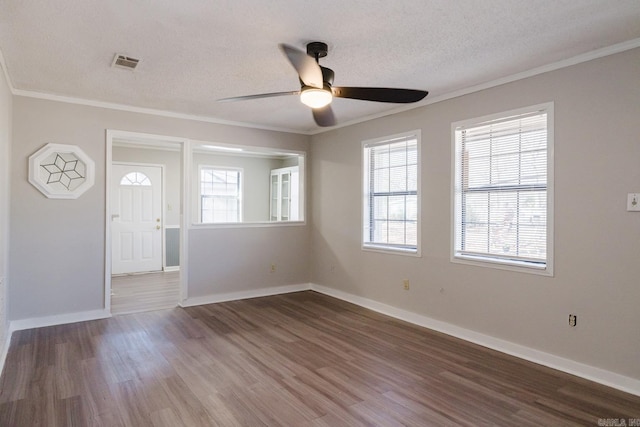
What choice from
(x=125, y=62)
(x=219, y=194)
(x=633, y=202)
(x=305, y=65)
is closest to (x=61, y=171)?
(x=125, y=62)

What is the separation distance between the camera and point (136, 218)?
7277 millimetres

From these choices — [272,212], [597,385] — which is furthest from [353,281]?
[272,212]

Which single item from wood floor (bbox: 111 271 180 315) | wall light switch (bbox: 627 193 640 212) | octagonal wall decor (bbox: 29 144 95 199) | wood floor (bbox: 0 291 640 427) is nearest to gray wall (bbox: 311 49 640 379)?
wall light switch (bbox: 627 193 640 212)

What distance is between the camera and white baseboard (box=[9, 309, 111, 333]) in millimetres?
4025

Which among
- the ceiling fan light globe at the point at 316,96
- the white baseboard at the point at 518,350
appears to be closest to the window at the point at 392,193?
the white baseboard at the point at 518,350

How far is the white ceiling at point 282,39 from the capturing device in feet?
7.64

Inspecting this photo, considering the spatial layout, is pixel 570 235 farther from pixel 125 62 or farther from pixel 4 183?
pixel 4 183

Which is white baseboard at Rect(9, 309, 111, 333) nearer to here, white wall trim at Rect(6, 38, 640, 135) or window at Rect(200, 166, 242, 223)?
white wall trim at Rect(6, 38, 640, 135)

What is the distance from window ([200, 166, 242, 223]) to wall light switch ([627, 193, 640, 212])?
21.4 feet

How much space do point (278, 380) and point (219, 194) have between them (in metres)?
5.48

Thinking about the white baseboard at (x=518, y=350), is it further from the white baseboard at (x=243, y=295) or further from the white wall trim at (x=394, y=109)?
the white wall trim at (x=394, y=109)

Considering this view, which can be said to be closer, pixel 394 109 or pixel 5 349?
pixel 5 349

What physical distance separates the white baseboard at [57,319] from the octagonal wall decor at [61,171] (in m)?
1.30

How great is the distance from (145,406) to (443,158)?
338 cm
